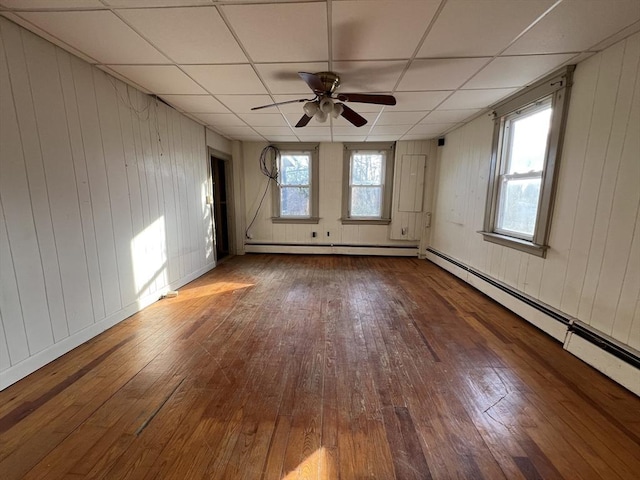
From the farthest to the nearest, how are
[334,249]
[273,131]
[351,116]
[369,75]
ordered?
[334,249]
[273,131]
[351,116]
[369,75]

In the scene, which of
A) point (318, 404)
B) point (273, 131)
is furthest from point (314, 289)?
point (273, 131)

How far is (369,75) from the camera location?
7.84ft

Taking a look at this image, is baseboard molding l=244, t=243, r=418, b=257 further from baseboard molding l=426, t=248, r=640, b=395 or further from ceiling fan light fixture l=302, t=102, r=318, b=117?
ceiling fan light fixture l=302, t=102, r=318, b=117

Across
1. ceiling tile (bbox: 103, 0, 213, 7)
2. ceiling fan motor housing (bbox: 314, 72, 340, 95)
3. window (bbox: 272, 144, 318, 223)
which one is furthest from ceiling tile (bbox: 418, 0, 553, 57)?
window (bbox: 272, 144, 318, 223)

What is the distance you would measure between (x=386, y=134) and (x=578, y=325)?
147 inches

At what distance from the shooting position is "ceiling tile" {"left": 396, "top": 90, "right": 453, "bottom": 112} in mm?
2814

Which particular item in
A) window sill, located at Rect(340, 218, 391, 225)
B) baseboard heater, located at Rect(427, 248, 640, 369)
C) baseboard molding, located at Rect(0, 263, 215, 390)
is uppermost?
window sill, located at Rect(340, 218, 391, 225)

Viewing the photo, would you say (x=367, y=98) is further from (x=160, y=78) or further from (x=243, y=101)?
(x=160, y=78)

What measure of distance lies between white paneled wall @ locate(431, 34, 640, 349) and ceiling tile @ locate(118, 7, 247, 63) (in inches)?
111

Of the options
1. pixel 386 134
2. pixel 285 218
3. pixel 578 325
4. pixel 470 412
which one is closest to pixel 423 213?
pixel 386 134

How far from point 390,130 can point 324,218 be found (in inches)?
84.8

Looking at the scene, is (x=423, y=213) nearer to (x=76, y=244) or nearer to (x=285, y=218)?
(x=285, y=218)

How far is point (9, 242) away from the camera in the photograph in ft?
5.49

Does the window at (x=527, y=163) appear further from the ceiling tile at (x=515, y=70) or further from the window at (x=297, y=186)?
the window at (x=297, y=186)
